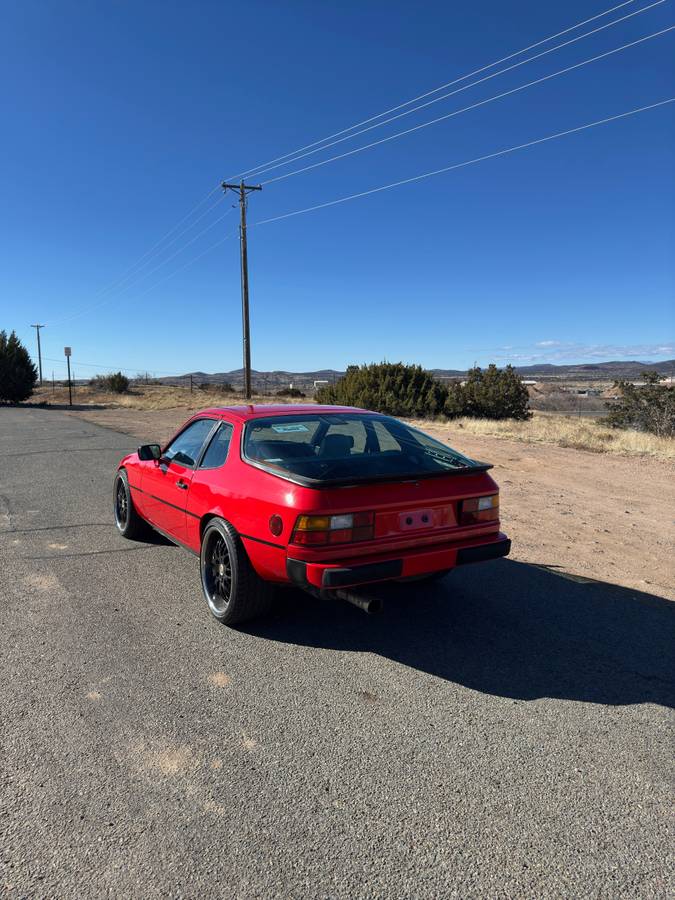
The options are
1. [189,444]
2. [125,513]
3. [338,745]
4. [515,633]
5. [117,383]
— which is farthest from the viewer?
[117,383]

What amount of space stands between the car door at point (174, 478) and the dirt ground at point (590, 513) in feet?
10.2

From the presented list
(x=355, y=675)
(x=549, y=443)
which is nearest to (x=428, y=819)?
(x=355, y=675)

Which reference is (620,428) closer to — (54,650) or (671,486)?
(671,486)

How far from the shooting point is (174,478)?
5.02 metres

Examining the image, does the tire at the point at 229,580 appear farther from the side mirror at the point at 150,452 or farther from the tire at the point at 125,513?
the tire at the point at 125,513

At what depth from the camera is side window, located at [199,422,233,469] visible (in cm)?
453

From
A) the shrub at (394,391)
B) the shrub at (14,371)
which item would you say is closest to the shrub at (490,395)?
the shrub at (394,391)

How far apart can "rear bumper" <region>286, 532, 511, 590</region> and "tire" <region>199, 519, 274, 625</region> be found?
49 cm

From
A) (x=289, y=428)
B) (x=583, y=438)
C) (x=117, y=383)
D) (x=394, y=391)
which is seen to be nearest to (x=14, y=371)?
(x=117, y=383)

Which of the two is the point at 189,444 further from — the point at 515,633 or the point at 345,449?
the point at 515,633

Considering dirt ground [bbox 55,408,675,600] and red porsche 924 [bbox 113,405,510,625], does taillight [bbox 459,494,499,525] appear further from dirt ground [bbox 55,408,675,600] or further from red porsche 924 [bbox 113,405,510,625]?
dirt ground [bbox 55,408,675,600]

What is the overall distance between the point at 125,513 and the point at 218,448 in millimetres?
2232

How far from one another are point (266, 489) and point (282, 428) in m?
0.88

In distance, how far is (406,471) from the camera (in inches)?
166
